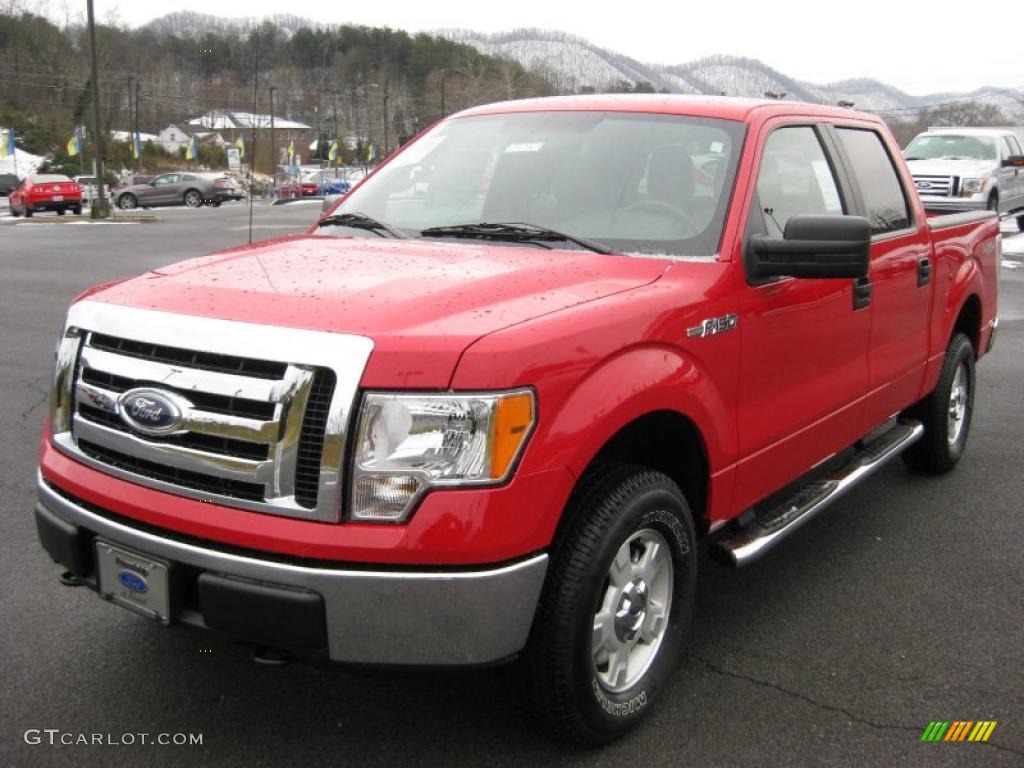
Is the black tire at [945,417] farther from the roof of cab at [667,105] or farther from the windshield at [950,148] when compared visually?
the windshield at [950,148]

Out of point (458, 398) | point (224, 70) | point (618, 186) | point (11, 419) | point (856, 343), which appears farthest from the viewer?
point (224, 70)

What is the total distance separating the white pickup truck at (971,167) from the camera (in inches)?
729

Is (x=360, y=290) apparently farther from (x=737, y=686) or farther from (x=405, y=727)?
(x=737, y=686)

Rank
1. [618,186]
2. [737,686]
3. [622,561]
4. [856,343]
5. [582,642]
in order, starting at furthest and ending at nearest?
[856,343] → [618,186] → [737,686] → [622,561] → [582,642]

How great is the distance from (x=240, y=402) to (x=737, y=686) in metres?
1.87

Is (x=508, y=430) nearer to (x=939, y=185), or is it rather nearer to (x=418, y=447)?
(x=418, y=447)

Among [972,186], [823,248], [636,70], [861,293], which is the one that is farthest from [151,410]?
[636,70]

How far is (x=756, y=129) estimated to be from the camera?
3.69m

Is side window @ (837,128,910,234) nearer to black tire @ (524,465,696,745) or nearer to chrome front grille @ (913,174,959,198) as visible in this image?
black tire @ (524,465,696,745)

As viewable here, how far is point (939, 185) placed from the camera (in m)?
18.6

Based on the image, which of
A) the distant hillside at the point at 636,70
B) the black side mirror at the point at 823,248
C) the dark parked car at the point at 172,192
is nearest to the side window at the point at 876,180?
the black side mirror at the point at 823,248

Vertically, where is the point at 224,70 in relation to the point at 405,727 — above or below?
above

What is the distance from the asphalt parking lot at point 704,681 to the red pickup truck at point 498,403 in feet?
0.93

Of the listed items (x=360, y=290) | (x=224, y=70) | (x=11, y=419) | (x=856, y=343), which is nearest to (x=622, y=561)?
(x=360, y=290)
